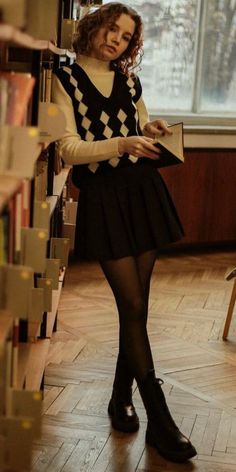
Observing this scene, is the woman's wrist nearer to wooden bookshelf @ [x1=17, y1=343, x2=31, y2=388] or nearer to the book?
wooden bookshelf @ [x1=17, y1=343, x2=31, y2=388]

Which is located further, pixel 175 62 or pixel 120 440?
pixel 175 62

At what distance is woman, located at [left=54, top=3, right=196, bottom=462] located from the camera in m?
2.50

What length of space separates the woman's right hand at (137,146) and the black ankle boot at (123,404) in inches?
30.2

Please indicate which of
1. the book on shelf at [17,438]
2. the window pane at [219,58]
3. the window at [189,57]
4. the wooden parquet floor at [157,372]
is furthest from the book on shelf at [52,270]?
the window pane at [219,58]

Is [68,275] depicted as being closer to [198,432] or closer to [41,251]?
[198,432]

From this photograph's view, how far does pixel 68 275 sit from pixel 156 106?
1.52m

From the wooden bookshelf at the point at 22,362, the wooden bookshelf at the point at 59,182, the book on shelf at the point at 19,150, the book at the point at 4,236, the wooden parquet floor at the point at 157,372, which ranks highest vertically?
A: the book on shelf at the point at 19,150

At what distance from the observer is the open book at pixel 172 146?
2436 millimetres

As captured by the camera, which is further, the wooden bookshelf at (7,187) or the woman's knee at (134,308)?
the woman's knee at (134,308)

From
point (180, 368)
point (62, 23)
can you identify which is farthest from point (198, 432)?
point (62, 23)

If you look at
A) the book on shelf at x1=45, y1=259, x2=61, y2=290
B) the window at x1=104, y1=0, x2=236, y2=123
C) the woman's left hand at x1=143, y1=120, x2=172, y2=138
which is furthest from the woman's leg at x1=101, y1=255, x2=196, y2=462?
the window at x1=104, y1=0, x2=236, y2=123

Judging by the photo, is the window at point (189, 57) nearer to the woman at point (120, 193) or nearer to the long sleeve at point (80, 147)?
the woman at point (120, 193)

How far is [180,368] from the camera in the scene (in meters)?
3.38

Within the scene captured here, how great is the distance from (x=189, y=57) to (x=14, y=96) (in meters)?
4.17
